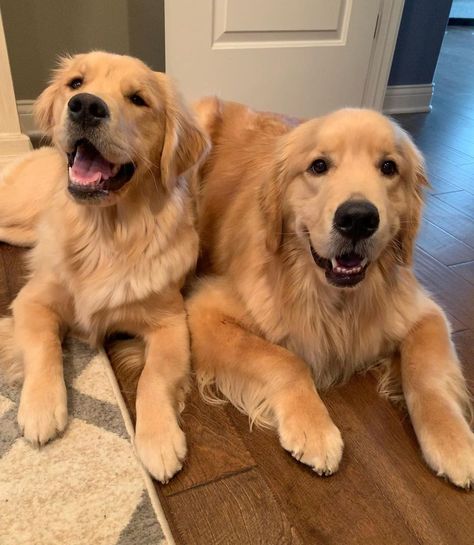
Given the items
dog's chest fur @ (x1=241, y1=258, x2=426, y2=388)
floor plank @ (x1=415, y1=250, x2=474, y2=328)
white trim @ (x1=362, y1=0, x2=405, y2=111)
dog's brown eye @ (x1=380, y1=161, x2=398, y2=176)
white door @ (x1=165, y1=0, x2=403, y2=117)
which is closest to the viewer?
dog's brown eye @ (x1=380, y1=161, x2=398, y2=176)

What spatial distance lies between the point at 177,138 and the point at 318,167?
15.1 inches

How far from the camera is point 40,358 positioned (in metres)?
1.29

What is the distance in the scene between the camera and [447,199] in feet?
8.75

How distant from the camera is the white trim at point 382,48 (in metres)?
2.93

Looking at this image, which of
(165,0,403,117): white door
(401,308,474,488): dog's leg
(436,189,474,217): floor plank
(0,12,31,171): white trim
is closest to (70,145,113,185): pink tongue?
(401,308,474,488): dog's leg

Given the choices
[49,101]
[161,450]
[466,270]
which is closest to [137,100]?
[49,101]

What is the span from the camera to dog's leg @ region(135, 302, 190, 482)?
3.77 feet

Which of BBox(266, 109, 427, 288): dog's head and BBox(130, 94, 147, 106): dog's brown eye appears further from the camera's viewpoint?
BBox(130, 94, 147, 106): dog's brown eye

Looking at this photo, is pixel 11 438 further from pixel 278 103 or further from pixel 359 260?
pixel 278 103

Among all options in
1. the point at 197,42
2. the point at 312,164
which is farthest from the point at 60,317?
the point at 197,42

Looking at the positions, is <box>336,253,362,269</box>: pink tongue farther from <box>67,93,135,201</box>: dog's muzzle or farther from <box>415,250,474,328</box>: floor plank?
<box>415,250,474,328</box>: floor plank

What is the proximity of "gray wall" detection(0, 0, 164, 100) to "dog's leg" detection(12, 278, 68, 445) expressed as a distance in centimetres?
167

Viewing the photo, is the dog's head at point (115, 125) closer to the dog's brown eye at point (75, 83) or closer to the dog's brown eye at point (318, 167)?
the dog's brown eye at point (75, 83)

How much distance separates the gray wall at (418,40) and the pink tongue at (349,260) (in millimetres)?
3018
